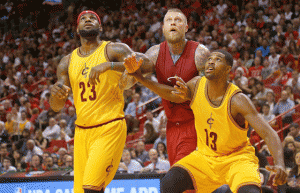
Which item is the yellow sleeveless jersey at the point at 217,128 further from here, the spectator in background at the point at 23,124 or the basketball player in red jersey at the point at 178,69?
the spectator in background at the point at 23,124

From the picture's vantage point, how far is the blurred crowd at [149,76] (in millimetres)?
9367

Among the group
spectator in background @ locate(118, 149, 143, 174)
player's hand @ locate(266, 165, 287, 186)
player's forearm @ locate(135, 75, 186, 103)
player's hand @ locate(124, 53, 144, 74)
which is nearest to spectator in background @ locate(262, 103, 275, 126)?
spectator in background @ locate(118, 149, 143, 174)

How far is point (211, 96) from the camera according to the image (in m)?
4.37

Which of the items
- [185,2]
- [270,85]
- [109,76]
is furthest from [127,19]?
[109,76]

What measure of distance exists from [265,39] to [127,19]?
666 centimetres

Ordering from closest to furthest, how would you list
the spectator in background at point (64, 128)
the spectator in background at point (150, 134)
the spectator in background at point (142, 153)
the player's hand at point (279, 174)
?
the player's hand at point (279, 174)
the spectator in background at point (142, 153)
the spectator in background at point (150, 134)
the spectator in background at point (64, 128)

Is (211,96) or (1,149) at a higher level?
(211,96)

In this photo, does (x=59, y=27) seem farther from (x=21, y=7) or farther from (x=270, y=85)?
(x=270, y=85)

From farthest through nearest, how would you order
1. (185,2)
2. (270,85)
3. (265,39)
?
(185,2)
(265,39)
(270,85)

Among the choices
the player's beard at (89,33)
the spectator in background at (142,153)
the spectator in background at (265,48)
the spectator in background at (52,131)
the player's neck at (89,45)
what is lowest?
the spectator in background at (142,153)

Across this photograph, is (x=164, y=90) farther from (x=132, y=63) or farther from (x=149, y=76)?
(x=149, y=76)

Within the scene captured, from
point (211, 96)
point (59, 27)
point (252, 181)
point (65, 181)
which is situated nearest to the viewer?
point (252, 181)

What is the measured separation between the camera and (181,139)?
4.80 metres

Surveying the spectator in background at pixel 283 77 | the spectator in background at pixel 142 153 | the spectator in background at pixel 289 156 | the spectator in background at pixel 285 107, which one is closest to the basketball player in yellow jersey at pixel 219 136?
the spectator in background at pixel 289 156
